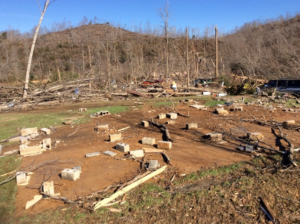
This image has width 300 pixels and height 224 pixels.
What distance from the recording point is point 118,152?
5.96m

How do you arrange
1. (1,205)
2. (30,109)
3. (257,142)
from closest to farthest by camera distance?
(1,205) < (257,142) < (30,109)

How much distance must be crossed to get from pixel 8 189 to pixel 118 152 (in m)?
2.38

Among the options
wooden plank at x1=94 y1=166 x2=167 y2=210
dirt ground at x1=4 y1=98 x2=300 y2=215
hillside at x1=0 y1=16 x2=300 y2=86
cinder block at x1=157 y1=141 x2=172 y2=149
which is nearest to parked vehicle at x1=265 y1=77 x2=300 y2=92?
dirt ground at x1=4 y1=98 x2=300 y2=215

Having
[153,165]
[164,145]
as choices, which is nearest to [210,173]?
[153,165]

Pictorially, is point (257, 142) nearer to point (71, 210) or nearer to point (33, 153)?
point (71, 210)

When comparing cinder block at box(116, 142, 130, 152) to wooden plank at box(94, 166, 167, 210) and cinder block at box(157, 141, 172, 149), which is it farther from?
wooden plank at box(94, 166, 167, 210)

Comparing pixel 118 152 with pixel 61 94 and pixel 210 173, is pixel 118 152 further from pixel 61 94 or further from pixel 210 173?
pixel 61 94

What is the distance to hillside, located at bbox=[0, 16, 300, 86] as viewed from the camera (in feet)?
109

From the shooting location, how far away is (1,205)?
3.90 meters

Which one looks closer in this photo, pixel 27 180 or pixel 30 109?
pixel 27 180

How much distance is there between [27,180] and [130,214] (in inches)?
93.2

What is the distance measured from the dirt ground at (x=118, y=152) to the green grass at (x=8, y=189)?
109mm

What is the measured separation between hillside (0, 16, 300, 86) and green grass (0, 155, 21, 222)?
22.1 m

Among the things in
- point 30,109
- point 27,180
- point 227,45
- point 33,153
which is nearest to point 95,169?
point 27,180
